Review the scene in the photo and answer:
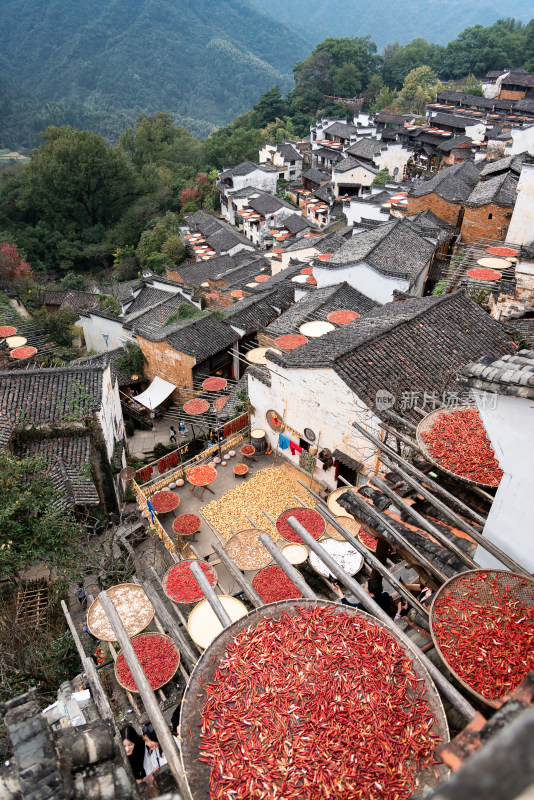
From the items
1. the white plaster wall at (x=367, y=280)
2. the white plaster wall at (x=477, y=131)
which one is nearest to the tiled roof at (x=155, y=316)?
the white plaster wall at (x=367, y=280)

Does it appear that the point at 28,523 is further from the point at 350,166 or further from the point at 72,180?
the point at 72,180

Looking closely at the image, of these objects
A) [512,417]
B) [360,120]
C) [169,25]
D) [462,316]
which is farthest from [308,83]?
[169,25]

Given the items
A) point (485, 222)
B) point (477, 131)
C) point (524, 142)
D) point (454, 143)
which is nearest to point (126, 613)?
point (485, 222)

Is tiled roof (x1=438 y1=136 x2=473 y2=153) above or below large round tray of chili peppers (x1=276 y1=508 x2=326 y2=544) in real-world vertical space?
above

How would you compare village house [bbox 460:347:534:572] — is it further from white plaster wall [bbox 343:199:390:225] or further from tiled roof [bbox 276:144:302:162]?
tiled roof [bbox 276:144:302:162]

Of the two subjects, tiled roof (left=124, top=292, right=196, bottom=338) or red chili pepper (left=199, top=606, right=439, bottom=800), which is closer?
red chili pepper (left=199, top=606, right=439, bottom=800)

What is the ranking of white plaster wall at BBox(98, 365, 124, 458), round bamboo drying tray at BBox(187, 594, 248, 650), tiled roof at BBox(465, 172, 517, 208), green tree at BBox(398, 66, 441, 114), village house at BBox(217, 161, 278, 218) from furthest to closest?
green tree at BBox(398, 66, 441, 114) < village house at BBox(217, 161, 278, 218) < tiled roof at BBox(465, 172, 517, 208) < white plaster wall at BBox(98, 365, 124, 458) < round bamboo drying tray at BBox(187, 594, 248, 650)

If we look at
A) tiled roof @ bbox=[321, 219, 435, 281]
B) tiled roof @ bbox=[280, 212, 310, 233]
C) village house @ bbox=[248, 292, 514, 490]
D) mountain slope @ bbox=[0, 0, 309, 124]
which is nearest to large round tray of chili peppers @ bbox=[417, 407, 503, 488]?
village house @ bbox=[248, 292, 514, 490]
